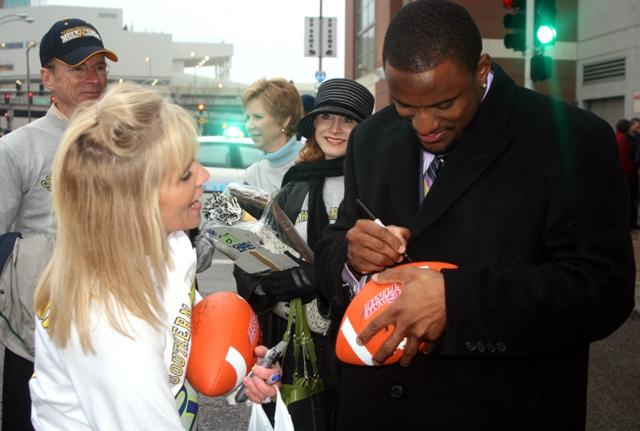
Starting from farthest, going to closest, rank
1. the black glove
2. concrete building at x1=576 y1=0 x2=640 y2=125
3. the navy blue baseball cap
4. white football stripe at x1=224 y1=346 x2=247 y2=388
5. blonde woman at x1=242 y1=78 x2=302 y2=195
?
concrete building at x1=576 y1=0 x2=640 y2=125, blonde woman at x1=242 y1=78 x2=302 y2=195, the navy blue baseball cap, the black glove, white football stripe at x1=224 y1=346 x2=247 y2=388

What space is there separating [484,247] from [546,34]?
9.00m

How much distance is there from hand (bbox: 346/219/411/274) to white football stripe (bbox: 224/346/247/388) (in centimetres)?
54

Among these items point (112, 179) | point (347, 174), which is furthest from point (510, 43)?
point (112, 179)

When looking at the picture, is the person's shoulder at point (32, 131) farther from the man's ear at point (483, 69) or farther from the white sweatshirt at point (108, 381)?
the man's ear at point (483, 69)

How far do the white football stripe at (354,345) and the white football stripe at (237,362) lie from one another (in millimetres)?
421

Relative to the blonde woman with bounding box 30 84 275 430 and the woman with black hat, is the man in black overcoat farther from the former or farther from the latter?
the woman with black hat

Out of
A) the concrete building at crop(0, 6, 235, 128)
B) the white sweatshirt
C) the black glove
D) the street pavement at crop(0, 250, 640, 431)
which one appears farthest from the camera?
the concrete building at crop(0, 6, 235, 128)

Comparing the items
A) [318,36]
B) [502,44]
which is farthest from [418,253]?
[318,36]

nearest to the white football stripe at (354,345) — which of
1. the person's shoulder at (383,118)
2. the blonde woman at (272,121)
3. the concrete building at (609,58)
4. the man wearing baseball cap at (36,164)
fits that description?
the person's shoulder at (383,118)

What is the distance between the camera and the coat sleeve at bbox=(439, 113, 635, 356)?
73.2 inches

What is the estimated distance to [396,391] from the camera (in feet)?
6.98

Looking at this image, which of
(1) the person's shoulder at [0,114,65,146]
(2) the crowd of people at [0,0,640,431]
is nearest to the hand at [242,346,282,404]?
(2) the crowd of people at [0,0,640,431]

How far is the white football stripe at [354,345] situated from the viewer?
2.02m

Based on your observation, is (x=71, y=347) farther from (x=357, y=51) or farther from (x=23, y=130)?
(x=357, y=51)
